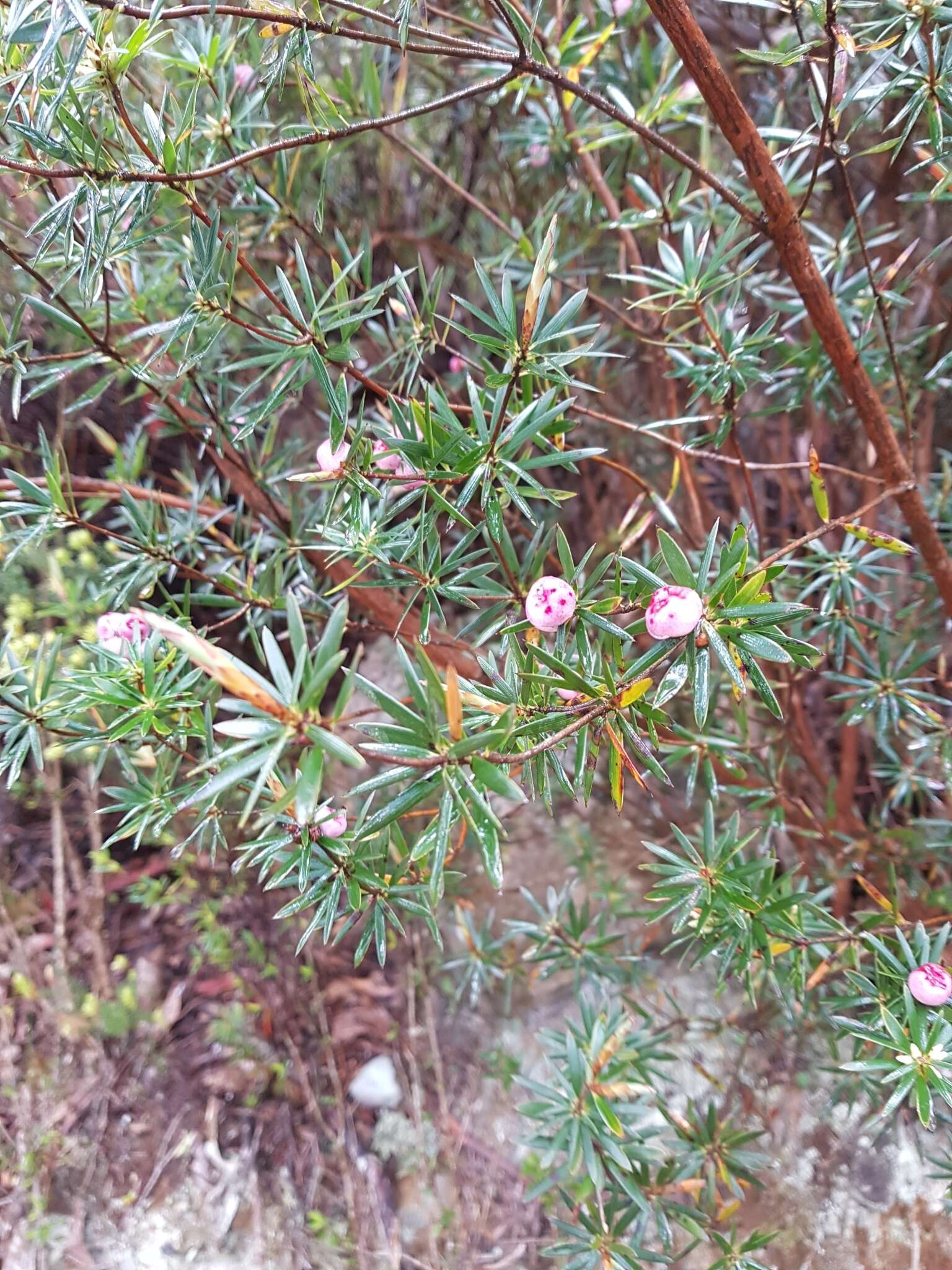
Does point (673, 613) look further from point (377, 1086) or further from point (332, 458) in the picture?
point (377, 1086)

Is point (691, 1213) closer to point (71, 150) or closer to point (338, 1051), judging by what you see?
point (338, 1051)

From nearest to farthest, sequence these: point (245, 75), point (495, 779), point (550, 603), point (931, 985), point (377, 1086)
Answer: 1. point (495, 779)
2. point (550, 603)
3. point (931, 985)
4. point (245, 75)
5. point (377, 1086)

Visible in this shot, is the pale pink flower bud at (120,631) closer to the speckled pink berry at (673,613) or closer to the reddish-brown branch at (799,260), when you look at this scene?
the speckled pink berry at (673,613)

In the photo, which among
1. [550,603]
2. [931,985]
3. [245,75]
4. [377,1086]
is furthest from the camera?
[377,1086]

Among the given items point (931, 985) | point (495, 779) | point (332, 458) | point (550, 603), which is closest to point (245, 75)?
point (332, 458)

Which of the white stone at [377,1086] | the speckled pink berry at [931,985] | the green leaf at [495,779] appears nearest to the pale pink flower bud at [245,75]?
the green leaf at [495,779]

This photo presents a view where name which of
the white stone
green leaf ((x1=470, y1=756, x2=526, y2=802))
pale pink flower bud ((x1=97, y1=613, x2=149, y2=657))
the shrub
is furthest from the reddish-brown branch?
the white stone

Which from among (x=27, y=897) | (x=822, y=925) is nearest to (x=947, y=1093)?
A: (x=822, y=925)

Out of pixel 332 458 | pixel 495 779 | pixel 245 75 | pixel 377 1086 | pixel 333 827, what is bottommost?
pixel 377 1086
